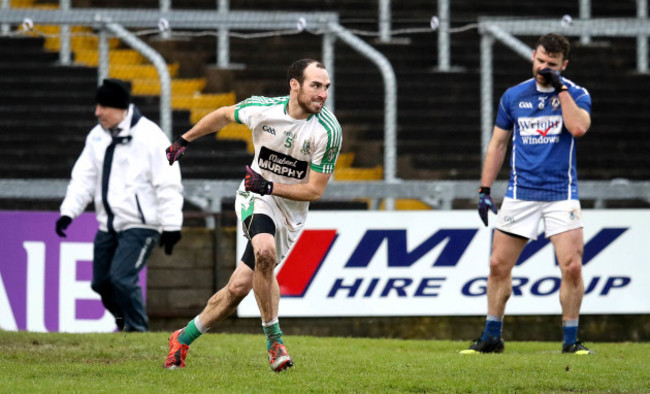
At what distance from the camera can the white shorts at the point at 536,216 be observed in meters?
9.62

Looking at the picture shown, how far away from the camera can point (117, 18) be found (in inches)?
491

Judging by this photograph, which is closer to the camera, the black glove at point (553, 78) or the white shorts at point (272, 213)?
the white shorts at point (272, 213)

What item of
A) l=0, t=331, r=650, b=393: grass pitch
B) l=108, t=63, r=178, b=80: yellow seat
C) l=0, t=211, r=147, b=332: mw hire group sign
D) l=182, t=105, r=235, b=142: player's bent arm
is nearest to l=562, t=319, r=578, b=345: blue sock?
l=0, t=331, r=650, b=393: grass pitch

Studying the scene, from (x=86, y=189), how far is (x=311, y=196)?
151 inches

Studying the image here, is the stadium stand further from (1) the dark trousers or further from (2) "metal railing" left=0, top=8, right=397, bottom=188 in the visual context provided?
(1) the dark trousers

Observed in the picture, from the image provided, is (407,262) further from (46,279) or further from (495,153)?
(46,279)

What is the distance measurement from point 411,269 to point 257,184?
5011 mm

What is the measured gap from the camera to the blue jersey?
31.6 feet

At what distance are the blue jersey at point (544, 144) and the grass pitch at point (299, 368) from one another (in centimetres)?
128

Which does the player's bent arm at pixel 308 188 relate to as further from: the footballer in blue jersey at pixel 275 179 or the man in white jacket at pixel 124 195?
the man in white jacket at pixel 124 195

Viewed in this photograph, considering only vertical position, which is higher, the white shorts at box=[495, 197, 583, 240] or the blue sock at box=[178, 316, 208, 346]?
the white shorts at box=[495, 197, 583, 240]

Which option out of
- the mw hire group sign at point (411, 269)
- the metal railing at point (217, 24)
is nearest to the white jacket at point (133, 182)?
the metal railing at point (217, 24)

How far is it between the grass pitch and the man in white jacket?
83cm

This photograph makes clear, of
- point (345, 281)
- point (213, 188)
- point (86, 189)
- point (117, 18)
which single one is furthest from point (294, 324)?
point (117, 18)
